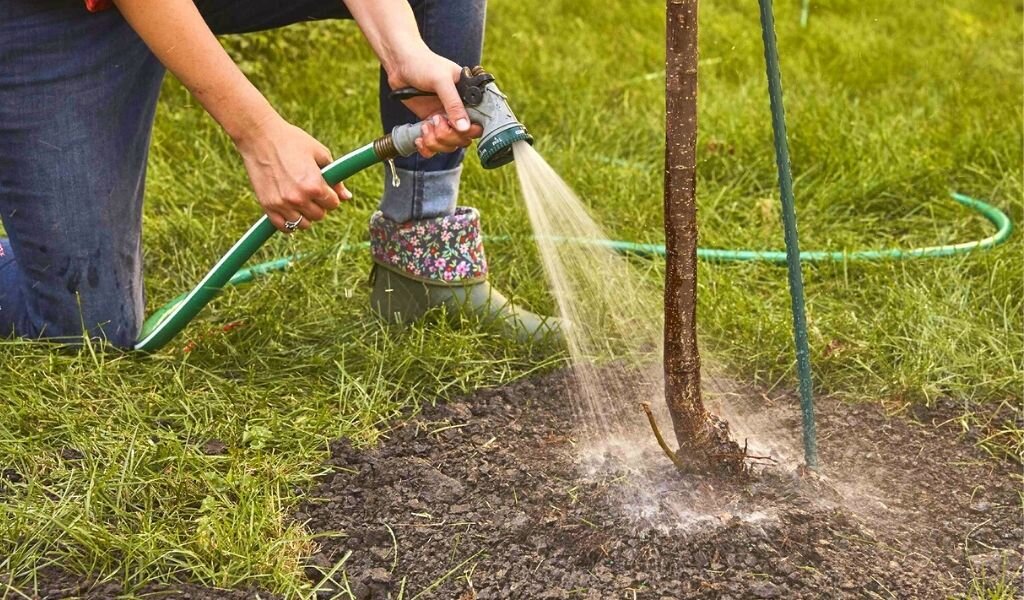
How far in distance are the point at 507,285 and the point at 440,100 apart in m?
0.89

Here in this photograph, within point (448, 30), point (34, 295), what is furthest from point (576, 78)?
point (34, 295)

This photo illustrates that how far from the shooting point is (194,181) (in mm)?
3285

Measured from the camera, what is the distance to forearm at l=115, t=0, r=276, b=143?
194 cm

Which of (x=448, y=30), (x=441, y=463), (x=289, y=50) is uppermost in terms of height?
(x=448, y=30)

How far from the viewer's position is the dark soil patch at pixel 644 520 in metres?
1.80

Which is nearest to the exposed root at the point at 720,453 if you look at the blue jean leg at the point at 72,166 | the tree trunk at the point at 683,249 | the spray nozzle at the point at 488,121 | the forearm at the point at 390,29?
the tree trunk at the point at 683,249

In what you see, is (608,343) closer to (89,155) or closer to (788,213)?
(788,213)

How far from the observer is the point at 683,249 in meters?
1.82

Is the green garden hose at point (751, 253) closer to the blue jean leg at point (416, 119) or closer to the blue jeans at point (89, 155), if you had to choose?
the blue jeans at point (89, 155)

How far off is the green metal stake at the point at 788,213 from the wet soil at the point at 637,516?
12cm

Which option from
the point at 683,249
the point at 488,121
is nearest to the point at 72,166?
the point at 488,121

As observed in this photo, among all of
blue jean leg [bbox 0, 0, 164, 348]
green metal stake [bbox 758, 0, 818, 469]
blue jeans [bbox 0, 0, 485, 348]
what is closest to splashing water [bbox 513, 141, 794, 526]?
green metal stake [bbox 758, 0, 818, 469]

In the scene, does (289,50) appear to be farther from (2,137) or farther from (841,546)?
(841,546)

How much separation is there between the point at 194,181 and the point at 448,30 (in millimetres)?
1141
